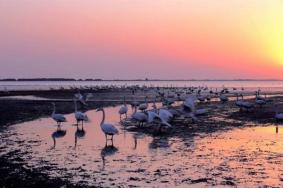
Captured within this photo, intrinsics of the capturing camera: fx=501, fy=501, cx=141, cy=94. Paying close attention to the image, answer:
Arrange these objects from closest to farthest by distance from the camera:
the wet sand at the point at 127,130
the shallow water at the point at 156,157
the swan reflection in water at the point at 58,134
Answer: the wet sand at the point at 127,130, the shallow water at the point at 156,157, the swan reflection in water at the point at 58,134

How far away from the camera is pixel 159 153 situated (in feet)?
57.2

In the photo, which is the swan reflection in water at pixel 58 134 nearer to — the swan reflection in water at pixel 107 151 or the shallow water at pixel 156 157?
the shallow water at pixel 156 157

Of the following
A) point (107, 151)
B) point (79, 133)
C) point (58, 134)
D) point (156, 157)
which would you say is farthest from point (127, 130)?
point (156, 157)

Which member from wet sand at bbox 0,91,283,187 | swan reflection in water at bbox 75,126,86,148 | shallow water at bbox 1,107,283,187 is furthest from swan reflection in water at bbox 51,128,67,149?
wet sand at bbox 0,91,283,187

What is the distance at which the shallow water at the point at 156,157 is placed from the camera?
521 inches

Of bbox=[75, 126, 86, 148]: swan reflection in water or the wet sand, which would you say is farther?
bbox=[75, 126, 86, 148]: swan reflection in water

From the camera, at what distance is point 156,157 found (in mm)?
16641

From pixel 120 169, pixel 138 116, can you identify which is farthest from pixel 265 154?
pixel 138 116

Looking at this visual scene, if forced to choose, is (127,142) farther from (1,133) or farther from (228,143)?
(1,133)

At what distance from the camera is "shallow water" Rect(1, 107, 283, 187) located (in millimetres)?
13242

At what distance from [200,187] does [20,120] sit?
20.1m

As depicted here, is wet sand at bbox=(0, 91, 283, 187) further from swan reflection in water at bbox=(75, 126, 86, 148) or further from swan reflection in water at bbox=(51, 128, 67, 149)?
swan reflection in water at bbox=(51, 128, 67, 149)

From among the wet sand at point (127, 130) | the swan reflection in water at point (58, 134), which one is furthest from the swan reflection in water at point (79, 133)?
the wet sand at point (127, 130)

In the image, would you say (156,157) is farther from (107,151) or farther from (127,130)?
(127,130)
